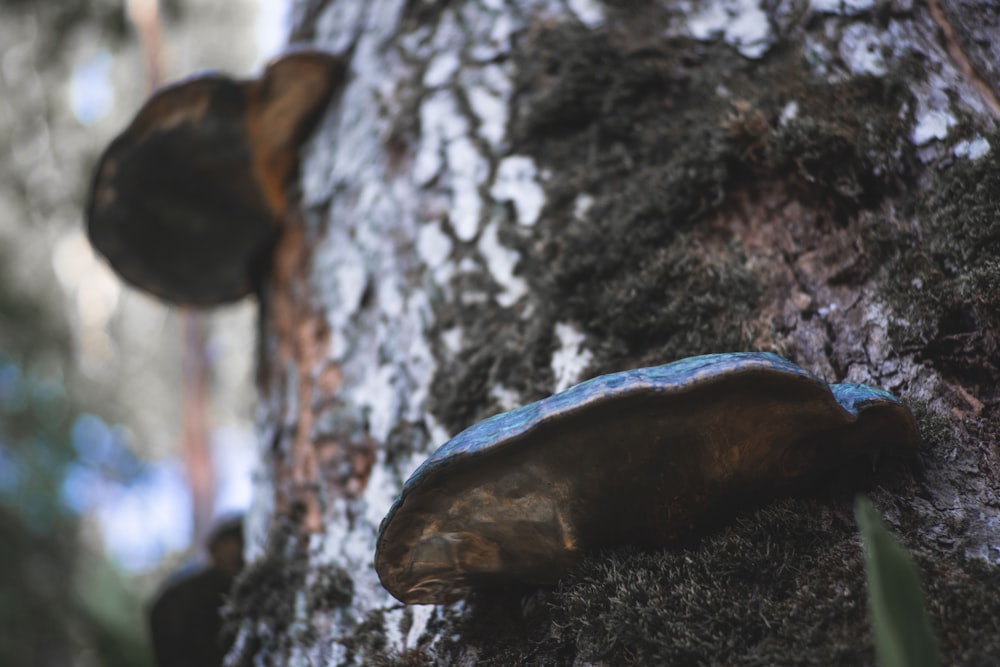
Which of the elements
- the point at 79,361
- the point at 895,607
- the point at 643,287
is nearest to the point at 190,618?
the point at 643,287

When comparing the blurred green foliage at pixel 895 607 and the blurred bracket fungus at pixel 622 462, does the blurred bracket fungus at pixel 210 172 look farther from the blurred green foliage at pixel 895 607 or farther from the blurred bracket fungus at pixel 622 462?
the blurred green foliage at pixel 895 607

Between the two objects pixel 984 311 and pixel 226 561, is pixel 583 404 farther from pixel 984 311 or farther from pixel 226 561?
pixel 226 561

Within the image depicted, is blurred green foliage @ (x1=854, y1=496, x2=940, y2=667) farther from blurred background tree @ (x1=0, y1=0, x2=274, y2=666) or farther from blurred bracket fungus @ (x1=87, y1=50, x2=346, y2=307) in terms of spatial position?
blurred background tree @ (x1=0, y1=0, x2=274, y2=666)

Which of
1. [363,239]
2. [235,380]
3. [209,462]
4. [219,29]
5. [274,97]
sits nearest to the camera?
[363,239]

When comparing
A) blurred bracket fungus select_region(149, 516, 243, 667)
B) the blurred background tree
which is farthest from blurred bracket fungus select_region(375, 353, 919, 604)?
the blurred background tree

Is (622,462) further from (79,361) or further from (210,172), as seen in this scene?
(79,361)

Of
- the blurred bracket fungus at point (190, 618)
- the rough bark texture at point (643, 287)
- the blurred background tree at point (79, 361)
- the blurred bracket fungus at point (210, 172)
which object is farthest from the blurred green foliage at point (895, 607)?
the blurred background tree at point (79, 361)

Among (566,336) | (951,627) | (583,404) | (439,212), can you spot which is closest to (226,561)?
(439,212)
